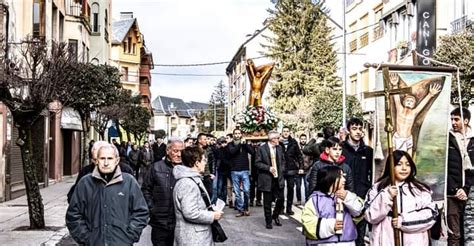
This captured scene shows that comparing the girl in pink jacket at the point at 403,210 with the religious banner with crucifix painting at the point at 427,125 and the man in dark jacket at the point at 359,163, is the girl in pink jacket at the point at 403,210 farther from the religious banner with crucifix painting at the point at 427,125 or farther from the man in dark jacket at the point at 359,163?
the man in dark jacket at the point at 359,163

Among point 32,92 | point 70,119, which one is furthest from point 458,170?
point 70,119

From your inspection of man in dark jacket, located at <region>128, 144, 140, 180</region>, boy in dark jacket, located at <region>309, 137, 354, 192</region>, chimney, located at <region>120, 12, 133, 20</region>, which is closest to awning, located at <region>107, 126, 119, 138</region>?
man in dark jacket, located at <region>128, 144, 140, 180</region>

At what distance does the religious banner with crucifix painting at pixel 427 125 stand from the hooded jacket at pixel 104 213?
10.9 ft

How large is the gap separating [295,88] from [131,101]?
16.6m

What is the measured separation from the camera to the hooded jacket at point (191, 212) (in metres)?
6.54

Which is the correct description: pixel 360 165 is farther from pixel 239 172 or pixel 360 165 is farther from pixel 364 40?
pixel 364 40

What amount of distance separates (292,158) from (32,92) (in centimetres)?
591

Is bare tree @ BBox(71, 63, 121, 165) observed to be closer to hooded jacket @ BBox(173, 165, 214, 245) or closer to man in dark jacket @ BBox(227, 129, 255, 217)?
man in dark jacket @ BBox(227, 129, 255, 217)

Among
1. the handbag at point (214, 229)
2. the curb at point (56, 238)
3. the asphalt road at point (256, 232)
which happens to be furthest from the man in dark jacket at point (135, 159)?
the handbag at point (214, 229)

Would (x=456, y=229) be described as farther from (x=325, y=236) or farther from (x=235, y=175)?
(x=235, y=175)

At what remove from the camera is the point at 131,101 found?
1837 inches

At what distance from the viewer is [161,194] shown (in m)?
7.50

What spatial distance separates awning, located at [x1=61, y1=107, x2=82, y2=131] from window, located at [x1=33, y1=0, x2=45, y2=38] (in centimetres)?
678

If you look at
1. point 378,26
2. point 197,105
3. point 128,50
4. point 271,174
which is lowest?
point 271,174
